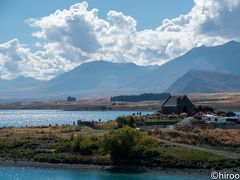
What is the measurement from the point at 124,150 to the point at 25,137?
25.2 meters

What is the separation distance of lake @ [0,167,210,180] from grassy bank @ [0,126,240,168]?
3.41 meters

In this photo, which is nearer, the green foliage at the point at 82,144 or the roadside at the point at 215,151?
the roadside at the point at 215,151

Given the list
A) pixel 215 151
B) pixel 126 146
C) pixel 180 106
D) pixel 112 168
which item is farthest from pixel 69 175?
pixel 180 106

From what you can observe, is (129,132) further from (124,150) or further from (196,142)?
(196,142)

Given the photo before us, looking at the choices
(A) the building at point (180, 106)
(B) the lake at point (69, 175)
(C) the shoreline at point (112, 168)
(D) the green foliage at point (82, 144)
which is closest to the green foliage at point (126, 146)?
(C) the shoreline at point (112, 168)

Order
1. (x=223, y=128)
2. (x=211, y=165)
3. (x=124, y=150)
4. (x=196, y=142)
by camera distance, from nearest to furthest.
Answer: (x=211, y=165), (x=124, y=150), (x=196, y=142), (x=223, y=128)

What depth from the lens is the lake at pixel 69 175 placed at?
206 feet

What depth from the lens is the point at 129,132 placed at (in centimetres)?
7119

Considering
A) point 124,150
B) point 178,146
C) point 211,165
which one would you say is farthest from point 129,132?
point 211,165

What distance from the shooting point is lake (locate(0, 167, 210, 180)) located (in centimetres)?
6278

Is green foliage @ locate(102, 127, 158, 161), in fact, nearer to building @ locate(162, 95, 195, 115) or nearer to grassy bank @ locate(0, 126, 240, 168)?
grassy bank @ locate(0, 126, 240, 168)

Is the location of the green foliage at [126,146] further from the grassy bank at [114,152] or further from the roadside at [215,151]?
the roadside at [215,151]

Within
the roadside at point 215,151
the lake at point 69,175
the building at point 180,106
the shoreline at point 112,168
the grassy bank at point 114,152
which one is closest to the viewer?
the lake at point 69,175

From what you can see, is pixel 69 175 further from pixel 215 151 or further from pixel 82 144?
pixel 215 151
